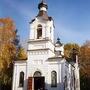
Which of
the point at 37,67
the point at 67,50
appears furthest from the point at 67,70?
the point at 67,50

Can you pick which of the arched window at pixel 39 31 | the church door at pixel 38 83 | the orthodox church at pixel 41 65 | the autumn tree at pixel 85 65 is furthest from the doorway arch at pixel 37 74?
the autumn tree at pixel 85 65

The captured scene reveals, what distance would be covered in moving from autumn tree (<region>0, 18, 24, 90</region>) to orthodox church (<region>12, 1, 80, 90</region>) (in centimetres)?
360

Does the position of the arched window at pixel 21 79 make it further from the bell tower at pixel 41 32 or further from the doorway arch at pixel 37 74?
the bell tower at pixel 41 32

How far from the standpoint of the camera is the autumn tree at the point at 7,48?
30.1 m

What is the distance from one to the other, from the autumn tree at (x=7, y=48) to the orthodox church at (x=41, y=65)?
360cm

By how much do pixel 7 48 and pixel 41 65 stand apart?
280 inches

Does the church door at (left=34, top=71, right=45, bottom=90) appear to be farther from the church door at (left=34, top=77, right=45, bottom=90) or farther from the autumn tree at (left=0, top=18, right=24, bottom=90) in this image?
the autumn tree at (left=0, top=18, right=24, bottom=90)

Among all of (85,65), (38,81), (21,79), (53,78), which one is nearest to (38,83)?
(38,81)

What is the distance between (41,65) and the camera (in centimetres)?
2577

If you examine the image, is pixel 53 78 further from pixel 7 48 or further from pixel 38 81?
pixel 7 48

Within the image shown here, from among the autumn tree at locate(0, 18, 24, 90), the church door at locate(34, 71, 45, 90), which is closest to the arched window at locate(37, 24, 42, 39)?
the church door at locate(34, 71, 45, 90)

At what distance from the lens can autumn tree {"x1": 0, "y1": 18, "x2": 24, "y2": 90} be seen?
98.8 feet

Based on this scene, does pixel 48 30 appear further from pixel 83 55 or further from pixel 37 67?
pixel 83 55

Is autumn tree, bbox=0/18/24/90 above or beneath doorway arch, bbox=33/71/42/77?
above
